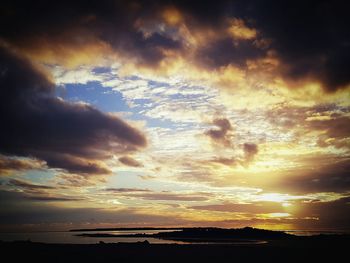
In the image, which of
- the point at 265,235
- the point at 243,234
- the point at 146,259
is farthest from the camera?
the point at 243,234

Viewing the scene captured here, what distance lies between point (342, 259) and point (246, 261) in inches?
344

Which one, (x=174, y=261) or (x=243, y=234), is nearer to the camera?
(x=174, y=261)

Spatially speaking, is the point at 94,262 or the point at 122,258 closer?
the point at 94,262

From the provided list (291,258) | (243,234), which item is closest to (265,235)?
(243,234)

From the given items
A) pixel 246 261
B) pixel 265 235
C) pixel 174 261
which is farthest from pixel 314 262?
pixel 265 235

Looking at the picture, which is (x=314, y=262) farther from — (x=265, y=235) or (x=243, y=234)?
(x=243, y=234)

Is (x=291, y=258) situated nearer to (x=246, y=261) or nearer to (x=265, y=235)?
(x=246, y=261)

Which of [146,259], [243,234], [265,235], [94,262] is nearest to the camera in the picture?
[94,262]

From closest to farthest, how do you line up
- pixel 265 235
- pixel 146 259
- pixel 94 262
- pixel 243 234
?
1. pixel 94 262
2. pixel 146 259
3. pixel 265 235
4. pixel 243 234

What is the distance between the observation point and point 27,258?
80.2ft

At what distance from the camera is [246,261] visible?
963 inches

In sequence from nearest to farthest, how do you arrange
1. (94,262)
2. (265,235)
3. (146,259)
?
(94,262), (146,259), (265,235)

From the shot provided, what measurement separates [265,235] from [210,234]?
14974 millimetres

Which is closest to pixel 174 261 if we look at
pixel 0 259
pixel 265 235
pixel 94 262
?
pixel 94 262
